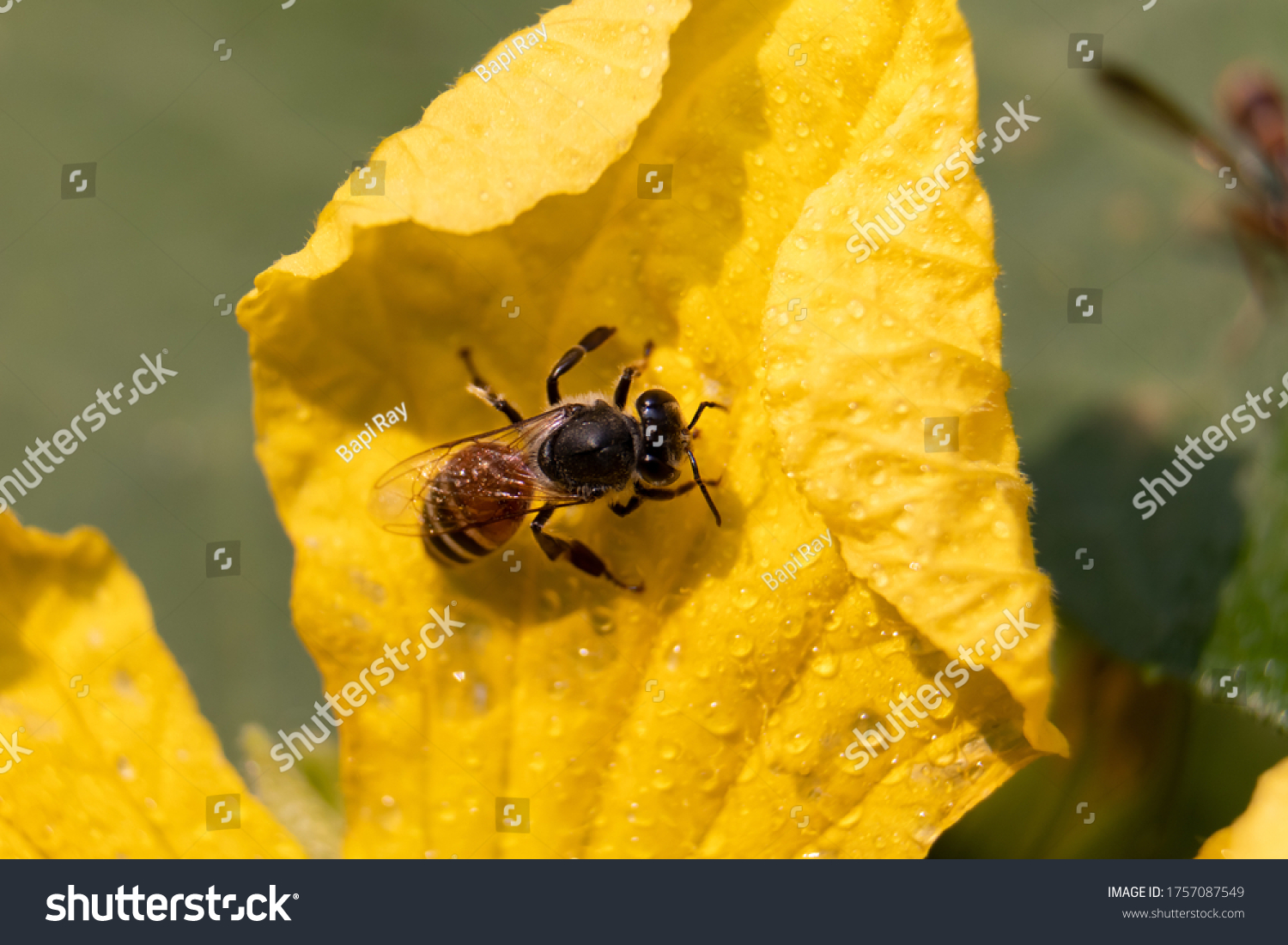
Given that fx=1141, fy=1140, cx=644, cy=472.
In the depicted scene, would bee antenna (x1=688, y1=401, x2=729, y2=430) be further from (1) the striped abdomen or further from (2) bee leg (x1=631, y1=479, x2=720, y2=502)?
(1) the striped abdomen

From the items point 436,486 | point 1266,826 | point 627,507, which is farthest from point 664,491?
point 1266,826

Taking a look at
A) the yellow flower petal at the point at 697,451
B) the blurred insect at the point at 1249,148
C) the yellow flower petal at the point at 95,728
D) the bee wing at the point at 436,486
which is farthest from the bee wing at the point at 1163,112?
the yellow flower petal at the point at 95,728

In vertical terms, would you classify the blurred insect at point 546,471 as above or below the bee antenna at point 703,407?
above

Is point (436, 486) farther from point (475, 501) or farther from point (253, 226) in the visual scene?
point (253, 226)

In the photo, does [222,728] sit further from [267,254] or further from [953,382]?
[953,382]

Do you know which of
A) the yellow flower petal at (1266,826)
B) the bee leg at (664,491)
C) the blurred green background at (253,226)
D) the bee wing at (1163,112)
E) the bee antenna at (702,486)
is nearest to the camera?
the yellow flower petal at (1266,826)

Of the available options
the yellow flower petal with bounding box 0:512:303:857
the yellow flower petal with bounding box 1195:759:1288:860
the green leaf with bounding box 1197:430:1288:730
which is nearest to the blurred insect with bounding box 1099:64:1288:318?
the green leaf with bounding box 1197:430:1288:730

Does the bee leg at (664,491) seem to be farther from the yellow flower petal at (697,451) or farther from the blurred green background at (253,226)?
the blurred green background at (253,226)
